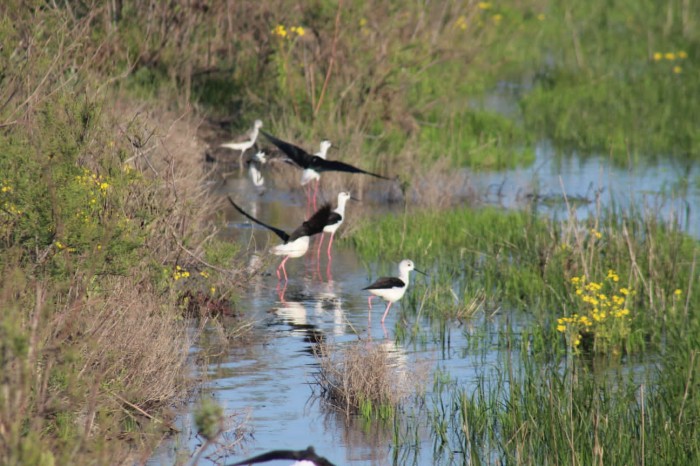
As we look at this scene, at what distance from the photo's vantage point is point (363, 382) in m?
8.40

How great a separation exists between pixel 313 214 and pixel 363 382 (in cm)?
497

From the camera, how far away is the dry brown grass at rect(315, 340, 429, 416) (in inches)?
331

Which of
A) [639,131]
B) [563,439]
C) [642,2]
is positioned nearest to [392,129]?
[639,131]

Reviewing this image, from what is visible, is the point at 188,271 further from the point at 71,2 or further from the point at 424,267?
the point at 71,2

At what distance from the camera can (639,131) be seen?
20922 mm

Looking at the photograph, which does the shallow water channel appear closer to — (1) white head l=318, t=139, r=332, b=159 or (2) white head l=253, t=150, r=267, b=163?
(2) white head l=253, t=150, r=267, b=163

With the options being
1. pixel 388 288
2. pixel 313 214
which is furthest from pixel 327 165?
pixel 388 288

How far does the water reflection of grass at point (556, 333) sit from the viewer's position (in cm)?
724

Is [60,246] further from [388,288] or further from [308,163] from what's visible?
[308,163]

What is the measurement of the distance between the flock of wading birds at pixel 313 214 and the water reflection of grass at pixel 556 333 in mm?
353

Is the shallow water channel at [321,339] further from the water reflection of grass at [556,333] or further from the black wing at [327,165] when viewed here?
the black wing at [327,165]

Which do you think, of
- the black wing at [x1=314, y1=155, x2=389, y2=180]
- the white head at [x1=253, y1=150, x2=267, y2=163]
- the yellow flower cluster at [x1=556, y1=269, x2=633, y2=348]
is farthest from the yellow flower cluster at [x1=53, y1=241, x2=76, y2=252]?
the white head at [x1=253, y1=150, x2=267, y2=163]

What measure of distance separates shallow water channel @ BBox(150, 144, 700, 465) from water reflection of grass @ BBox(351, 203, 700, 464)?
167 mm

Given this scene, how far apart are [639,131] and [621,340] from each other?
11.3 meters
